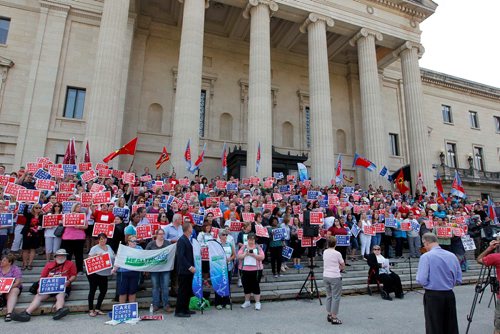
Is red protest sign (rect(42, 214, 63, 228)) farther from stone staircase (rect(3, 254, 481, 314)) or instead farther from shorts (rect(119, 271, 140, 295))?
Result: shorts (rect(119, 271, 140, 295))

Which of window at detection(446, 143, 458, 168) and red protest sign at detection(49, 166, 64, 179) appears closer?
red protest sign at detection(49, 166, 64, 179)

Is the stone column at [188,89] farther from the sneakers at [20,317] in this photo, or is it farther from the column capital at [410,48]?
the column capital at [410,48]

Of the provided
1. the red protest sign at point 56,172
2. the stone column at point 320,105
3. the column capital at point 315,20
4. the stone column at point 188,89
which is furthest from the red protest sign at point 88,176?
the column capital at point 315,20

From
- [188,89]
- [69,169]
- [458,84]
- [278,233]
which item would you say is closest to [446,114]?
[458,84]

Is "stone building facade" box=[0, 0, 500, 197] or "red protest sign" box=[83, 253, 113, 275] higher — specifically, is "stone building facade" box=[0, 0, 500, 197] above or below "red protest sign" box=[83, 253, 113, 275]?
above

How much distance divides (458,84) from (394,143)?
551 inches

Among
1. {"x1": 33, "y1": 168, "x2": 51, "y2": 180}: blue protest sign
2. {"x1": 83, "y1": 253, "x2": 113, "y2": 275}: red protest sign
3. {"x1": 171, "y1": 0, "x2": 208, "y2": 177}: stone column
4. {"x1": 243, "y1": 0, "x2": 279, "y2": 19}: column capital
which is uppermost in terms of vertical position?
{"x1": 243, "y1": 0, "x2": 279, "y2": 19}: column capital

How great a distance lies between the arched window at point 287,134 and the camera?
90.4 feet

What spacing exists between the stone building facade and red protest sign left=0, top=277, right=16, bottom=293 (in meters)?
10.7

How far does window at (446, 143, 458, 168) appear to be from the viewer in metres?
34.2

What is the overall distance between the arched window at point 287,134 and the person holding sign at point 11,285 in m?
22.4

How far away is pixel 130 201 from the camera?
11.8m

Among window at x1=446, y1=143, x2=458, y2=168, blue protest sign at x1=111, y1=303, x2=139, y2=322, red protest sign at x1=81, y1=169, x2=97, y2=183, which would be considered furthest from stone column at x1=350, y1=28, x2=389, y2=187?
blue protest sign at x1=111, y1=303, x2=139, y2=322

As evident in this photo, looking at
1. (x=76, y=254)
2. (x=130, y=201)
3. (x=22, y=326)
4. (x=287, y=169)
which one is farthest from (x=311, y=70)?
(x=22, y=326)
